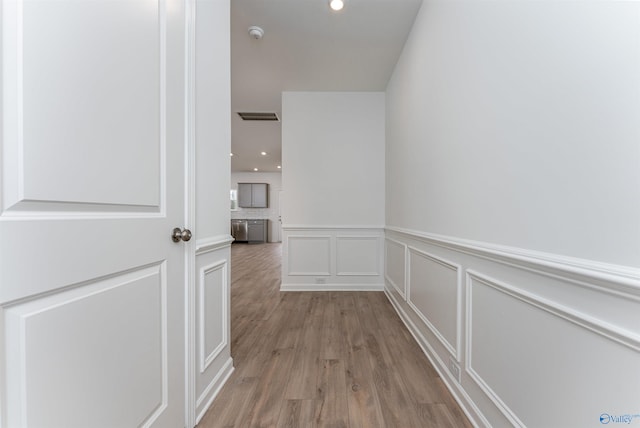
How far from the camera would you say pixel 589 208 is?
2.38 ft

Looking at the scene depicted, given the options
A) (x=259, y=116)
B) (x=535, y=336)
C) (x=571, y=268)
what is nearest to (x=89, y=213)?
(x=571, y=268)

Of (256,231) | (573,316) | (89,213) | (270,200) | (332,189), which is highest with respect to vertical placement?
(270,200)

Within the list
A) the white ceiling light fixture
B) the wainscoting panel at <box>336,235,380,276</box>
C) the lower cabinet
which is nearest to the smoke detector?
the white ceiling light fixture

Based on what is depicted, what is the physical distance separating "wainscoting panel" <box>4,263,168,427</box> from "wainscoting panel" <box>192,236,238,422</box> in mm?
267

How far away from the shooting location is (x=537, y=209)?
0.91 metres

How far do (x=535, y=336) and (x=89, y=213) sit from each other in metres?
1.48

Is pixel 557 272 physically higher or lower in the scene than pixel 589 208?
lower

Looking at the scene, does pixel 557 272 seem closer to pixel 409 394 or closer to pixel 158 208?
pixel 409 394

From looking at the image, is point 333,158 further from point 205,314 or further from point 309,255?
point 205,314

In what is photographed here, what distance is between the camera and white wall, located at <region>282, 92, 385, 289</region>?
3469 millimetres

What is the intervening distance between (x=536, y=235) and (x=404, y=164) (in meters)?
1.70

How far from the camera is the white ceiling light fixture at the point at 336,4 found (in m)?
1.98

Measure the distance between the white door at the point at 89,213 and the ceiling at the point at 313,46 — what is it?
1.36 metres

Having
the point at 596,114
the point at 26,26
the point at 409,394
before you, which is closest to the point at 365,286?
the point at 409,394
